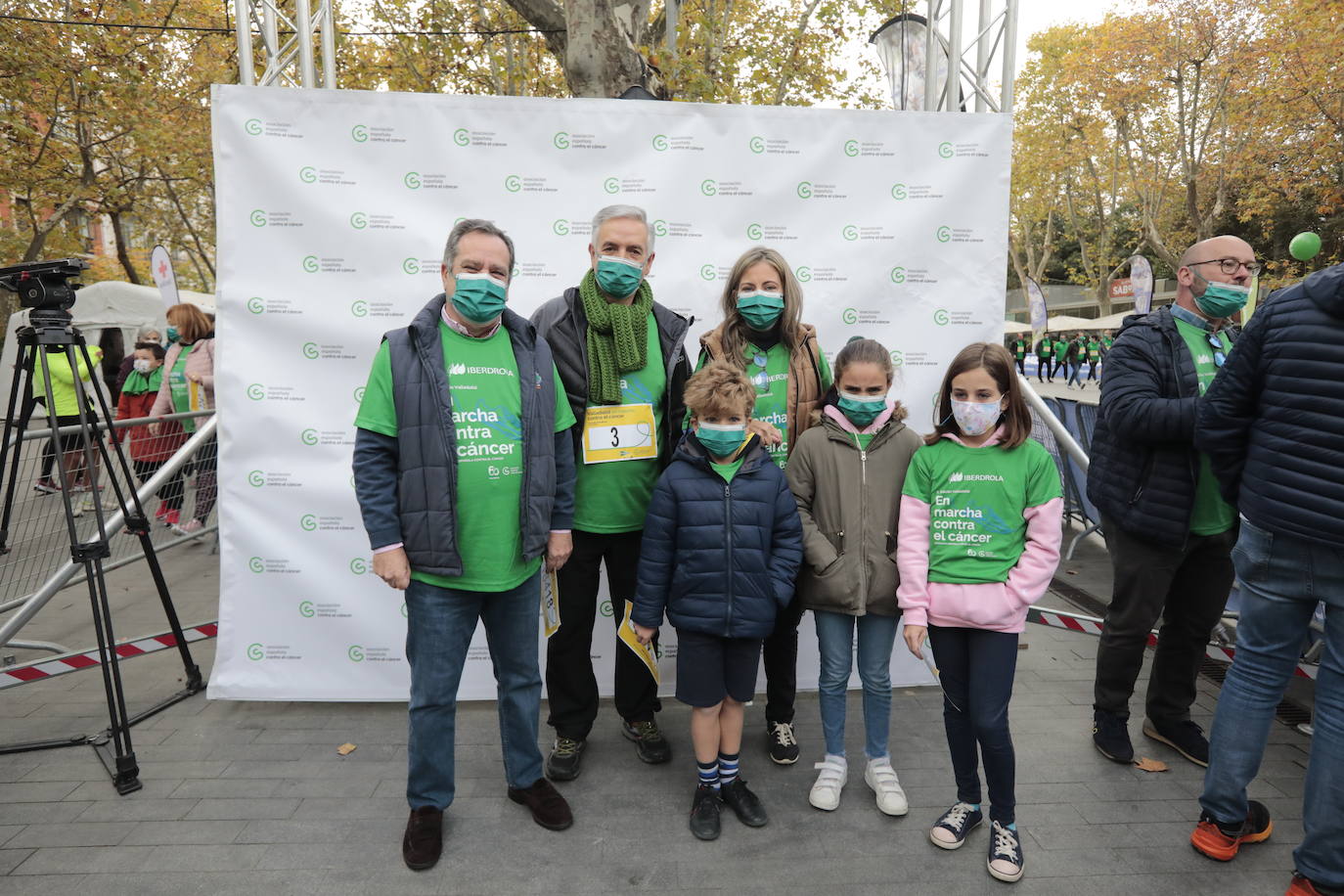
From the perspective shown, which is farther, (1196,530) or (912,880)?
(1196,530)

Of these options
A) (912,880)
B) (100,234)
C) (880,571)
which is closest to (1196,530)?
(880,571)

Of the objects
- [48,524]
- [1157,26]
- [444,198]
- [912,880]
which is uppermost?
[1157,26]

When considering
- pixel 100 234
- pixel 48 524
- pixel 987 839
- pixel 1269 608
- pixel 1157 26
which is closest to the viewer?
pixel 1269 608

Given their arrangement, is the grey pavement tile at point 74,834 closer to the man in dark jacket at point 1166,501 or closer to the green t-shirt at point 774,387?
the green t-shirt at point 774,387

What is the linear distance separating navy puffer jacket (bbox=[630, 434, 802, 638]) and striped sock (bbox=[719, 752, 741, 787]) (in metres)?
0.49

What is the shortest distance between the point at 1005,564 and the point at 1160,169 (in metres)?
30.6

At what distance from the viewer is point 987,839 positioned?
2.79 metres

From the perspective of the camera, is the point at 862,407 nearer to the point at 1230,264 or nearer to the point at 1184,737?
the point at 1230,264

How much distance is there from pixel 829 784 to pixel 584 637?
1.11 metres

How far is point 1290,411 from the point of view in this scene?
7.94 ft

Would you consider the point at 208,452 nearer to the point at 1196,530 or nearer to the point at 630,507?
the point at 630,507

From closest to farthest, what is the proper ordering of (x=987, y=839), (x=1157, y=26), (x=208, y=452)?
(x=987, y=839)
(x=208, y=452)
(x=1157, y=26)

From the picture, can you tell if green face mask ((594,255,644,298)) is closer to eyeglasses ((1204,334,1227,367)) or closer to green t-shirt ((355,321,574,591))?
green t-shirt ((355,321,574,591))

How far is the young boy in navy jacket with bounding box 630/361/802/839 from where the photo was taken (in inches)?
109
